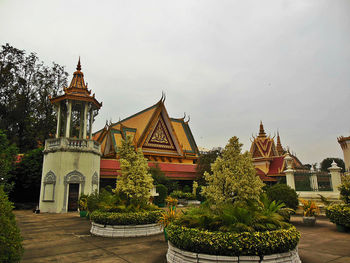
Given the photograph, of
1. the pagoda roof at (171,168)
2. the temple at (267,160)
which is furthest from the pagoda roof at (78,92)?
the temple at (267,160)

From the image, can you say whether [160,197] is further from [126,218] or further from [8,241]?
[8,241]

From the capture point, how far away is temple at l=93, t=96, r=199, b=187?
27.3 meters

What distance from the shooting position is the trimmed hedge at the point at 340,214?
8.91 metres

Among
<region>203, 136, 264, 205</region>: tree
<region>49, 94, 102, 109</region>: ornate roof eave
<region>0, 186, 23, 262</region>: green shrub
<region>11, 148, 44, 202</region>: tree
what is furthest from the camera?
<region>11, 148, 44, 202</region>: tree

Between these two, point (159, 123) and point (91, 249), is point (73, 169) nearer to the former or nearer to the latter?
point (91, 249)

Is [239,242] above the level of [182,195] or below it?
above

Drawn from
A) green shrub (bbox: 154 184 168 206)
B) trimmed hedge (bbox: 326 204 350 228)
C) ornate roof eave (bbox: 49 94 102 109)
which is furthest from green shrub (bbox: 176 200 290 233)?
ornate roof eave (bbox: 49 94 102 109)

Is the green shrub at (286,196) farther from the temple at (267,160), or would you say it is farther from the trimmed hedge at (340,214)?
the temple at (267,160)

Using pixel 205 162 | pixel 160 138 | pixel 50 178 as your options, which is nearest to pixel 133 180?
pixel 50 178

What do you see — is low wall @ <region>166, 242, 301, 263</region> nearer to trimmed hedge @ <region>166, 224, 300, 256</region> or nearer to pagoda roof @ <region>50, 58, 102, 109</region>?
trimmed hedge @ <region>166, 224, 300, 256</region>

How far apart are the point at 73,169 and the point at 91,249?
11.6 metres

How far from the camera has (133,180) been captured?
9.50 m

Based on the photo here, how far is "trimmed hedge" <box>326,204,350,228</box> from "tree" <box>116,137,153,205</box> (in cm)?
684

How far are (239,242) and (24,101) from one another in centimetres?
2947
